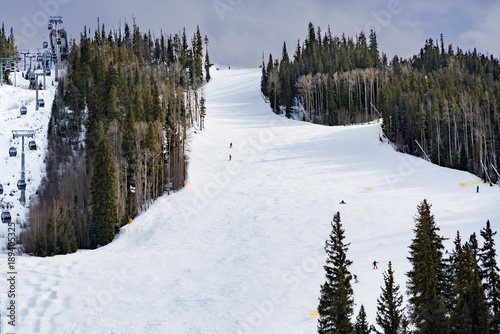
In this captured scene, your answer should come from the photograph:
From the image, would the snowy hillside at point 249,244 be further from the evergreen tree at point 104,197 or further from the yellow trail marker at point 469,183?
the evergreen tree at point 104,197

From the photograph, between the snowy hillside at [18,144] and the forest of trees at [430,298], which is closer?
the forest of trees at [430,298]

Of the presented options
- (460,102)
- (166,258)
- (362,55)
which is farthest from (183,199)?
(362,55)

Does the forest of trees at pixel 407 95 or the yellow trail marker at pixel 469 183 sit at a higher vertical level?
the forest of trees at pixel 407 95

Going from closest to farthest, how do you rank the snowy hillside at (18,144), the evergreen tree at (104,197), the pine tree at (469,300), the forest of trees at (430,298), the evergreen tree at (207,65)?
the pine tree at (469,300) → the forest of trees at (430,298) → the evergreen tree at (104,197) → the snowy hillside at (18,144) → the evergreen tree at (207,65)

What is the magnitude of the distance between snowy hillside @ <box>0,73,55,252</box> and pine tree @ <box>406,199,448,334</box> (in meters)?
40.5

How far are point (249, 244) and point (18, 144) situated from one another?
41.0 m

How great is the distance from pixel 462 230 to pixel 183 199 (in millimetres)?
29796

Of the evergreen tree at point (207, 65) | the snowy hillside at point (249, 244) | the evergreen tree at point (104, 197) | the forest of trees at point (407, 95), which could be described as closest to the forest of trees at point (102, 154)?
the evergreen tree at point (104, 197)

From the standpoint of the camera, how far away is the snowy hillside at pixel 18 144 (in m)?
55.3

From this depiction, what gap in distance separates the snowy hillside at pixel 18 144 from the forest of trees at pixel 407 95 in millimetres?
52392

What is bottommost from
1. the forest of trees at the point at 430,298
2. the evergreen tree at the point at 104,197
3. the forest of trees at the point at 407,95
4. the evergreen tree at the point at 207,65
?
the forest of trees at the point at 430,298

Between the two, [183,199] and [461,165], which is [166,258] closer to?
[183,199]

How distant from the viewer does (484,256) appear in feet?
78.2

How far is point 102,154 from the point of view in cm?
5131
